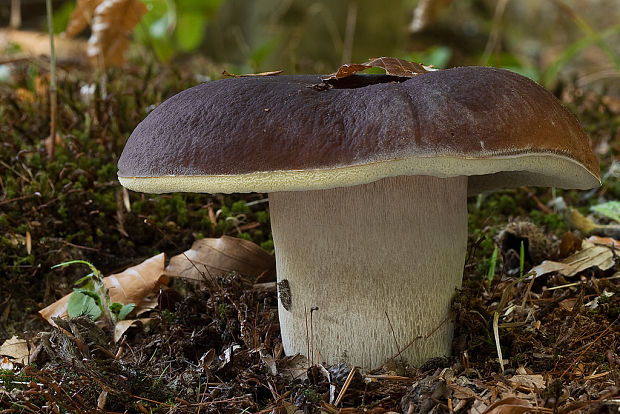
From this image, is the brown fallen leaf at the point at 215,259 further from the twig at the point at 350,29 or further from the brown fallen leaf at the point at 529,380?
the twig at the point at 350,29

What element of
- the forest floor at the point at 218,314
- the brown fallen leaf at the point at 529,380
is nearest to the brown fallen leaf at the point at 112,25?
the forest floor at the point at 218,314

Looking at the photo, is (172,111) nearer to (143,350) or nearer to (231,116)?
(231,116)

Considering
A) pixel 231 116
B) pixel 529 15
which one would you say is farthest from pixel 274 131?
pixel 529 15

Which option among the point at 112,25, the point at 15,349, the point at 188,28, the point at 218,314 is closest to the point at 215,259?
the point at 218,314

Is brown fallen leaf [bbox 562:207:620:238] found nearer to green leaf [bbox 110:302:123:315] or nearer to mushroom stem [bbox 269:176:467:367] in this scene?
mushroom stem [bbox 269:176:467:367]

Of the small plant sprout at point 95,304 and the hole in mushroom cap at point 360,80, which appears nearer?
the hole in mushroom cap at point 360,80
